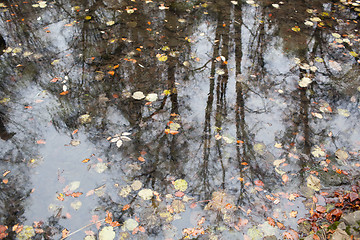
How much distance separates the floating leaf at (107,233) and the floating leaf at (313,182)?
7.06 feet

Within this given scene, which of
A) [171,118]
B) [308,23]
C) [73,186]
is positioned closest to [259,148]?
[171,118]

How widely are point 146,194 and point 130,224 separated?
0.34m

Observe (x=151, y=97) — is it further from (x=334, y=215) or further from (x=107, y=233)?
(x=334, y=215)

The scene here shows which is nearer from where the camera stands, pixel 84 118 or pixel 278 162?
pixel 278 162

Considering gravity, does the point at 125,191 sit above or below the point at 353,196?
above

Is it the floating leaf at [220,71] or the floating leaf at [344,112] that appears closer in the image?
the floating leaf at [344,112]

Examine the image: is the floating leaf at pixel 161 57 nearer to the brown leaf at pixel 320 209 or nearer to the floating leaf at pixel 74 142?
the floating leaf at pixel 74 142

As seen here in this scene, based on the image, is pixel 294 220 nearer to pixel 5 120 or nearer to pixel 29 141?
pixel 29 141

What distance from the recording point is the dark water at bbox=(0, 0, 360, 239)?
2648mm

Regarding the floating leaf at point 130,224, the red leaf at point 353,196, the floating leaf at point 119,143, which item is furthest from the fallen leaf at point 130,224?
the red leaf at point 353,196

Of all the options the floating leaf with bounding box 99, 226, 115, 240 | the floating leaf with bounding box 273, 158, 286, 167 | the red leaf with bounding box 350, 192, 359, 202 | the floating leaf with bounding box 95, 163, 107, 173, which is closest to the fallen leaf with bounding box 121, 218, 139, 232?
the floating leaf with bounding box 99, 226, 115, 240

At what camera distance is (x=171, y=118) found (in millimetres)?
3555

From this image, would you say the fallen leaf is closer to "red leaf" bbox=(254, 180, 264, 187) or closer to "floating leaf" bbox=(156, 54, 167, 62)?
"red leaf" bbox=(254, 180, 264, 187)

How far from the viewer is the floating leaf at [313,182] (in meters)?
2.89
